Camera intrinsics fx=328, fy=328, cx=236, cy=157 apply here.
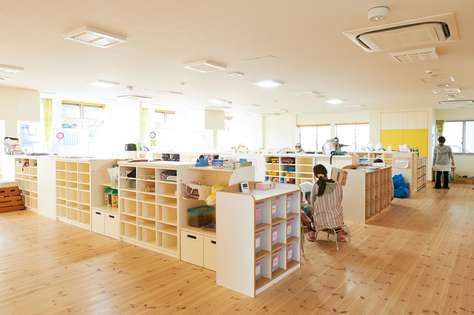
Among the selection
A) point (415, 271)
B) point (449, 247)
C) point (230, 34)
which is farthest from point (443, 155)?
point (230, 34)

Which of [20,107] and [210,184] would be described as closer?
[210,184]

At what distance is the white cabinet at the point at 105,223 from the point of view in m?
5.24

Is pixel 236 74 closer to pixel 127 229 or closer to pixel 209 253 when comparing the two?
pixel 127 229

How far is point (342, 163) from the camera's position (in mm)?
7289

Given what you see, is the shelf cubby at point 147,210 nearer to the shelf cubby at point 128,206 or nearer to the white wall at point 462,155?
the shelf cubby at point 128,206

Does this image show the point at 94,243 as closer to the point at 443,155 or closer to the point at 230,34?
the point at 230,34

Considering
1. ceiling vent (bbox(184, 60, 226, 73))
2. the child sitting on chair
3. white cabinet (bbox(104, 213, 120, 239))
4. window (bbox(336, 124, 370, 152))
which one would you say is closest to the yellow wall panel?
window (bbox(336, 124, 370, 152))

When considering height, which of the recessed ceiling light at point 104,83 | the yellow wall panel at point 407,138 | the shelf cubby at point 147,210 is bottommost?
the shelf cubby at point 147,210

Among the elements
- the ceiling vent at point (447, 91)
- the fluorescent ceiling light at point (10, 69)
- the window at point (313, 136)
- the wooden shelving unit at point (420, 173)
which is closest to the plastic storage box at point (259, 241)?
the fluorescent ceiling light at point (10, 69)

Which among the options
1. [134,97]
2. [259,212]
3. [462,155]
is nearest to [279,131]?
[462,155]

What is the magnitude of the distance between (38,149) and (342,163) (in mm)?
8573

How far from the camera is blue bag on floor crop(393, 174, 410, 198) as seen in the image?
858 centimetres

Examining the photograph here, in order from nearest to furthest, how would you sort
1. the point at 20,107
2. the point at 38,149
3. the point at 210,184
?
1. the point at 210,184
2. the point at 20,107
3. the point at 38,149

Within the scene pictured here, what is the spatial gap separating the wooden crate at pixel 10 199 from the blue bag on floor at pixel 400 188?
9116mm
